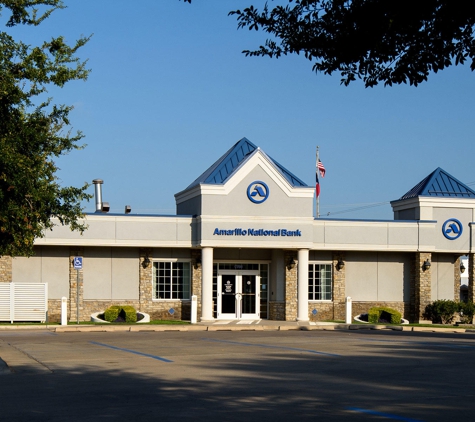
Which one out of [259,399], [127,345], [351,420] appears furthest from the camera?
[127,345]

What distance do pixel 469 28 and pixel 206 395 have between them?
22.4 feet

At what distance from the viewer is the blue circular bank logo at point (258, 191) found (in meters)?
33.8

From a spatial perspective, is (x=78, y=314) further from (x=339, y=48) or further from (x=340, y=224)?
(x=339, y=48)

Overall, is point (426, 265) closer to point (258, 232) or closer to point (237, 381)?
point (258, 232)

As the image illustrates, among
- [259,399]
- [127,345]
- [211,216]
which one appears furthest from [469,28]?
[211,216]

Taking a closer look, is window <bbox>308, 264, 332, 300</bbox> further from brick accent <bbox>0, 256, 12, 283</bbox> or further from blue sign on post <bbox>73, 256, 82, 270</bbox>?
brick accent <bbox>0, 256, 12, 283</bbox>

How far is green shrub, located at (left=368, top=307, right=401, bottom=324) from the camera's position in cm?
3503

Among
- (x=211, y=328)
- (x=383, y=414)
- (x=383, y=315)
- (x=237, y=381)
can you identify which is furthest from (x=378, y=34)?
(x=383, y=315)

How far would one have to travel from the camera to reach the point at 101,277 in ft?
112

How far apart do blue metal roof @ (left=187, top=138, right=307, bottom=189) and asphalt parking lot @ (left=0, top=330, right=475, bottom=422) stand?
1346 cm

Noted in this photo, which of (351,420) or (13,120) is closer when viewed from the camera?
(351,420)

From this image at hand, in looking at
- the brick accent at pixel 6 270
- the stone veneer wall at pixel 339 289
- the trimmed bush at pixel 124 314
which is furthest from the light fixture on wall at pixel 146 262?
the stone veneer wall at pixel 339 289

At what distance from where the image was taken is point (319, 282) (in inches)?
1437

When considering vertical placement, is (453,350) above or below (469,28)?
below
